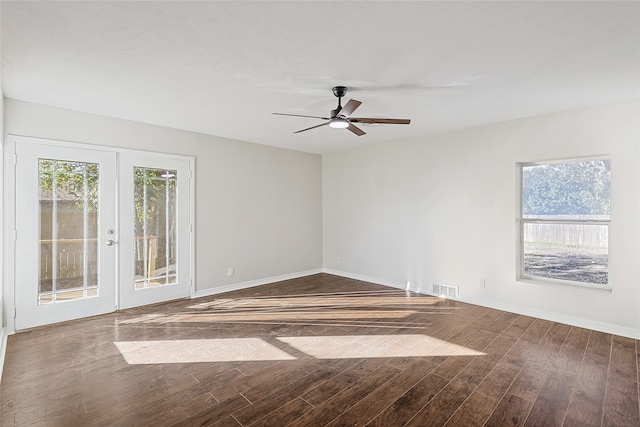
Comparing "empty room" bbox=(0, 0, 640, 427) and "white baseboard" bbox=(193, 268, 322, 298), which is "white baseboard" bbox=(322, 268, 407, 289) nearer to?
"empty room" bbox=(0, 0, 640, 427)

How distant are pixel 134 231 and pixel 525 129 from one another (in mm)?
5502

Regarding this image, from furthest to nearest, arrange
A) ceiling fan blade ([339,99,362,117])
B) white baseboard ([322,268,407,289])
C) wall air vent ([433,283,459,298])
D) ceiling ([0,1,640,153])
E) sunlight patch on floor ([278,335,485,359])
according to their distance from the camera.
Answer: white baseboard ([322,268,407,289]) → wall air vent ([433,283,459,298]) → sunlight patch on floor ([278,335,485,359]) → ceiling fan blade ([339,99,362,117]) → ceiling ([0,1,640,153])

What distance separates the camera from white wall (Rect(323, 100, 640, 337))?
11.8 ft

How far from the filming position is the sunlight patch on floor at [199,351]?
3.01 m

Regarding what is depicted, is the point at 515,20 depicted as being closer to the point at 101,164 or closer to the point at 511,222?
the point at 511,222

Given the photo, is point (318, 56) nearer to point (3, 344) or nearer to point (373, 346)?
point (373, 346)

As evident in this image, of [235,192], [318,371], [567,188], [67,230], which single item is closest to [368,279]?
[235,192]

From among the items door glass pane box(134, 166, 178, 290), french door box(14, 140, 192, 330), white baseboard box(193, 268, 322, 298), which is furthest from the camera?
white baseboard box(193, 268, 322, 298)

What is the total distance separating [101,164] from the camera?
4211mm

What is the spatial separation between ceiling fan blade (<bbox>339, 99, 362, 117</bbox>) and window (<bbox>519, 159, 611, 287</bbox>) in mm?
2847

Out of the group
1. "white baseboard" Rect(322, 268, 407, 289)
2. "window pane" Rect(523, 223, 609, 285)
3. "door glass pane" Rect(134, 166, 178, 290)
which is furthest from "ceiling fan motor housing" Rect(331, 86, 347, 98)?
"white baseboard" Rect(322, 268, 407, 289)

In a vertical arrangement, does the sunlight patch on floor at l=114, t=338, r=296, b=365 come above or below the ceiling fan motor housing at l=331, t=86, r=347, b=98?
below

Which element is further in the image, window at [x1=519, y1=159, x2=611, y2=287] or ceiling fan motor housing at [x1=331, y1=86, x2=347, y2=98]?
window at [x1=519, y1=159, x2=611, y2=287]

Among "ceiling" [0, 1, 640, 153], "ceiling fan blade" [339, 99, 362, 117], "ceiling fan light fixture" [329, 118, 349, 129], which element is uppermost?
"ceiling" [0, 1, 640, 153]
